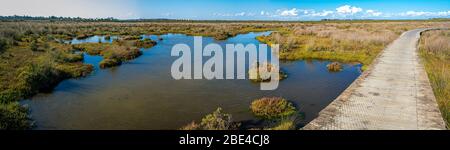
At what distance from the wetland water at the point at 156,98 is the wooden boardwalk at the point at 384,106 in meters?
1.41

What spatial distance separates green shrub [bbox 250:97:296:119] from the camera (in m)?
10.1

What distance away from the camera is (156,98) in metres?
12.2

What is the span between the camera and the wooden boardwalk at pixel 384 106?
7074mm

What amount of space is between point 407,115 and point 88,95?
1117cm

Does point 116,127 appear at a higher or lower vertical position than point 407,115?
lower

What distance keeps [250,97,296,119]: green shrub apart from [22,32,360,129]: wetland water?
1.05 ft

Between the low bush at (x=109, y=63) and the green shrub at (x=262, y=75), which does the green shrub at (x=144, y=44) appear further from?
the green shrub at (x=262, y=75)

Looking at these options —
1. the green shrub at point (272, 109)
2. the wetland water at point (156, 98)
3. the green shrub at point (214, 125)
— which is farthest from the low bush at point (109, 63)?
the green shrub at point (214, 125)

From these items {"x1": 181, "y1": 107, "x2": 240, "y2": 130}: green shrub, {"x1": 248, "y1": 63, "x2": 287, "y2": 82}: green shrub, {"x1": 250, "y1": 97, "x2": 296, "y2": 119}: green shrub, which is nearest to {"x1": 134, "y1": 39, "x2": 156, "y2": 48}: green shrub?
{"x1": 248, "y1": 63, "x2": 287, "y2": 82}: green shrub
